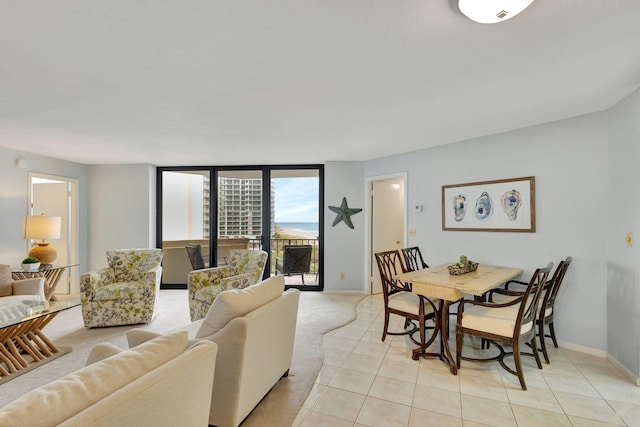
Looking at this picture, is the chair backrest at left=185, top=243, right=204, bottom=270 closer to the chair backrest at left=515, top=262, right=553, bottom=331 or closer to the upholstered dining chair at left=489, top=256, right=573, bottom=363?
→ the upholstered dining chair at left=489, top=256, right=573, bottom=363

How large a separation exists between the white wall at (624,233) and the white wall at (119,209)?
248 inches

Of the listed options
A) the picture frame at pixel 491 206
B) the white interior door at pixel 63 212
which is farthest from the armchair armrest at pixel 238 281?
the white interior door at pixel 63 212

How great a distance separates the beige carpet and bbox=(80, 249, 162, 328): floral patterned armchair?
0.12 metres

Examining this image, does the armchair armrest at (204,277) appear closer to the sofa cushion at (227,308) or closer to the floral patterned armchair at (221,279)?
the floral patterned armchair at (221,279)

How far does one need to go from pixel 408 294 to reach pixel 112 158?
16.3 ft

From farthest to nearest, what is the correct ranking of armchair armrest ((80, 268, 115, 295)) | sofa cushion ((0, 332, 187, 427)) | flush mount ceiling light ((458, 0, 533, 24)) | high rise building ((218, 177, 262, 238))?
high rise building ((218, 177, 262, 238)) < armchair armrest ((80, 268, 115, 295)) < flush mount ceiling light ((458, 0, 533, 24)) < sofa cushion ((0, 332, 187, 427))

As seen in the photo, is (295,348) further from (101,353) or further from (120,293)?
(120,293)

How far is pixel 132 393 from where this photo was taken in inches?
36.7

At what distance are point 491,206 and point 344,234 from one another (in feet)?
7.72

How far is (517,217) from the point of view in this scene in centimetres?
342

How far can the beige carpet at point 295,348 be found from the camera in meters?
2.13

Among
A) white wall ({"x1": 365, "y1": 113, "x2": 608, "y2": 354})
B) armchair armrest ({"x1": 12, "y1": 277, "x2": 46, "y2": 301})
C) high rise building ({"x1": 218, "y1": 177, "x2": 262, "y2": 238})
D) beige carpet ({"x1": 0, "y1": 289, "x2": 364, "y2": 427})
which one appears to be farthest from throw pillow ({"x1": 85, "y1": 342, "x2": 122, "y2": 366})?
high rise building ({"x1": 218, "y1": 177, "x2": 262, "y2": 238})

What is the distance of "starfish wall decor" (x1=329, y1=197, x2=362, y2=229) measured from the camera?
525cm

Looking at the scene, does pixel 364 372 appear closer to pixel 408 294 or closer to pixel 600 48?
pixel 408 294
